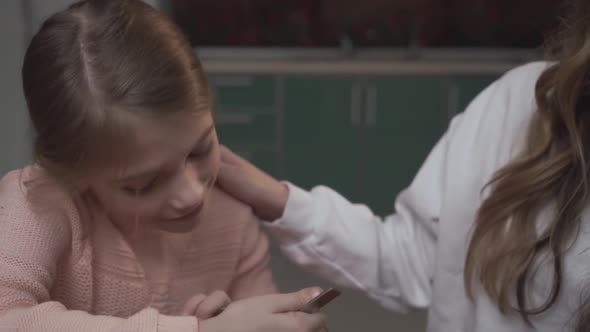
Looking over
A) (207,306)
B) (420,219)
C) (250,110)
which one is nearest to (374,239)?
(420,219)

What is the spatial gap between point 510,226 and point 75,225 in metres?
0.39

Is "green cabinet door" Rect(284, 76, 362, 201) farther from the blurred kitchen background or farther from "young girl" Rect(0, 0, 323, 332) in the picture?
"young girl" Rect(0, 0, 323, 332)

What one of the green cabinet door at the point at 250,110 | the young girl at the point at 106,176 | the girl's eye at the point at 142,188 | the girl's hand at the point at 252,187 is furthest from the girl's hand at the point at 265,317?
the green cabinet door at the point at 250,110

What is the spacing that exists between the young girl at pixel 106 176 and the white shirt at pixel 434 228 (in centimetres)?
22

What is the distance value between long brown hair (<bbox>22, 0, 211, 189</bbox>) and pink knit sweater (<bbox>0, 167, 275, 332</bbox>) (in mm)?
62

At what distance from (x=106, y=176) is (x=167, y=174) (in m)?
0.05

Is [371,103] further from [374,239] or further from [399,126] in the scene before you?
[374,239]

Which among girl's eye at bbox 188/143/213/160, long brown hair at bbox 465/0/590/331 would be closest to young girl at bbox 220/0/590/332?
long brown hair at bbox 465/0/590/331

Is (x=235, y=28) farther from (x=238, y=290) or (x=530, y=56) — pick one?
(x=238, y=290)

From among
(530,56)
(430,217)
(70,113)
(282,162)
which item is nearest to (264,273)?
(430,217)

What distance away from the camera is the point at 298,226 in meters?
0.82

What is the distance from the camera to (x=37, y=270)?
577 mm

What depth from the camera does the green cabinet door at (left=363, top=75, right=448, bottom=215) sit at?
2680 millimetres

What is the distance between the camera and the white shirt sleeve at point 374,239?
2.70 feet
